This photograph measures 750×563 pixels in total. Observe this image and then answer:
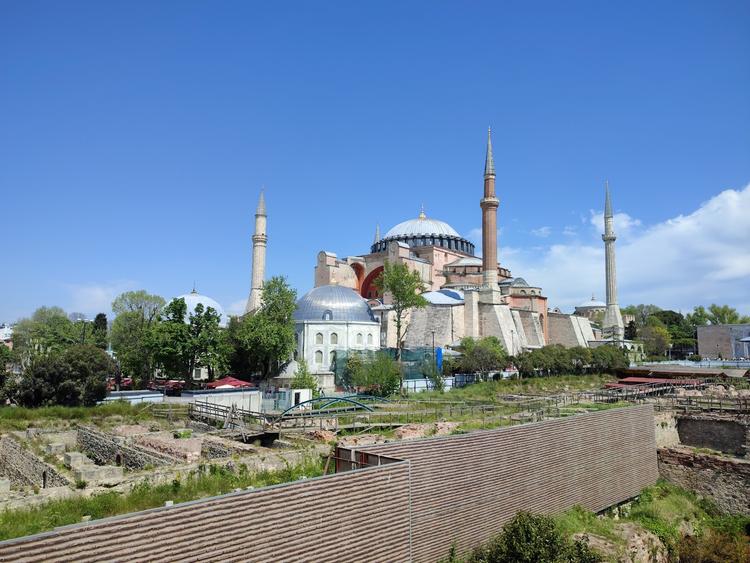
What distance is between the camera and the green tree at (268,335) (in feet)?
89.8

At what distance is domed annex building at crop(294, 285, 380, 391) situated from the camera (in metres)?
30.2

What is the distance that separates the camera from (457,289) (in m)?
42.0

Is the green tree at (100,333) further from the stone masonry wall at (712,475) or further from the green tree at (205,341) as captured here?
the stone masonry wall at (712,475)

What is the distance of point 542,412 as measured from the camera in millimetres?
13648

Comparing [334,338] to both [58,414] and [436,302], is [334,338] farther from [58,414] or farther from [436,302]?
[58,414]

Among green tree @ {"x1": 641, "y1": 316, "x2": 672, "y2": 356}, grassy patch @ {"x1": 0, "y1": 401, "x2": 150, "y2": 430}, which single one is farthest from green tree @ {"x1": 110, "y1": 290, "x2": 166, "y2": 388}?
green tree @ {"x1": 641, "y1": 316, "x2": 672, "y2": 356}

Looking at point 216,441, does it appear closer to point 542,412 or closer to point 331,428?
point 331,428

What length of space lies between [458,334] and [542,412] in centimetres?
2132

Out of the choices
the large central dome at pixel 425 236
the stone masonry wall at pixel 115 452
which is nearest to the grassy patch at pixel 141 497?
the stone masonry wall at pixel 115 452

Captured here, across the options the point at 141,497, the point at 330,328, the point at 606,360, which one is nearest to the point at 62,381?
the point at 141,497

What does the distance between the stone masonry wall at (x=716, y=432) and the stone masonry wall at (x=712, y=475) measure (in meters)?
1.84

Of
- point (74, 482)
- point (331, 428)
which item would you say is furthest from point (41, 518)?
point (331, 428)

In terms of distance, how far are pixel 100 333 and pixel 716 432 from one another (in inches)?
1370

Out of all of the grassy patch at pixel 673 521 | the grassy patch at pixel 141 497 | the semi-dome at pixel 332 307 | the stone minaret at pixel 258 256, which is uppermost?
the stone minaret at pixel 258 256
